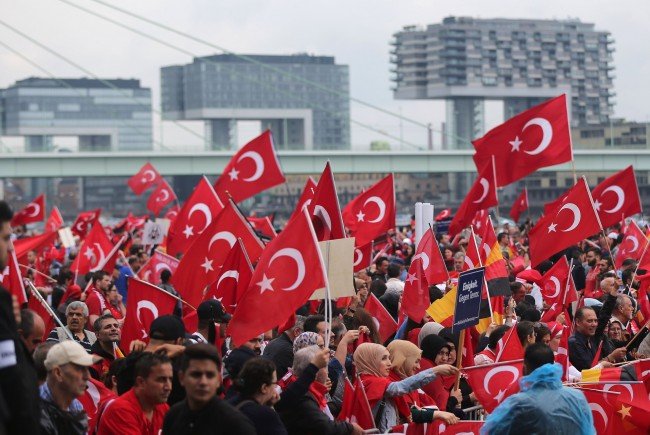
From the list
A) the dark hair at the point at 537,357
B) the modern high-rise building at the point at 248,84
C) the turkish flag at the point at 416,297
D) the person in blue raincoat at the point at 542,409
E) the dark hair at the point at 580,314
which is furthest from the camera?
the modern high-rise building at the point at 248,84

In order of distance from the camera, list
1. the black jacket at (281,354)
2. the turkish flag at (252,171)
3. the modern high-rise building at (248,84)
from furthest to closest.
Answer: the modern high-rise building at (248,84) < the turkish flag at (252,171) < the black jacket at (281,354)

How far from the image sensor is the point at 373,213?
18156 millimetres

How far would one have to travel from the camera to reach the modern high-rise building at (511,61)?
584 feet

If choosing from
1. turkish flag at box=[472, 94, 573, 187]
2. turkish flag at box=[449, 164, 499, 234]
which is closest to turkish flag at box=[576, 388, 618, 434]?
turkish flag at box=[472, 94, 573, 187]

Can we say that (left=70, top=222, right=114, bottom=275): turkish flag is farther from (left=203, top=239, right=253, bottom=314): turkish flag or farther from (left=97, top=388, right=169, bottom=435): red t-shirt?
(left=97, top=388, right=169, bottom=435): red t-shirt

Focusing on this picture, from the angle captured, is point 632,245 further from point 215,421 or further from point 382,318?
point 215,421

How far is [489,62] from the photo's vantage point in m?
183

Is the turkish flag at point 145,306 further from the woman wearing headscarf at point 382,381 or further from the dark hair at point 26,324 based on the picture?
the dark hair at point 26,324

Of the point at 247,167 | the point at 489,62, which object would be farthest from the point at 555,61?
the point at 247,167

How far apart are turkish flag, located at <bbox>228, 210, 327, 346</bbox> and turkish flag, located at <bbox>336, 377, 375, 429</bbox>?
1.95 feet

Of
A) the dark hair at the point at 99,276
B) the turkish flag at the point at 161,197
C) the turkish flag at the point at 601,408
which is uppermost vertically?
the turkish flag at the point at 161,197

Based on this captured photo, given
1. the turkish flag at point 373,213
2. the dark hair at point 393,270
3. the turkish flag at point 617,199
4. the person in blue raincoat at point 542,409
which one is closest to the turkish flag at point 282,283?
the person in blue raincoat at point 542,409

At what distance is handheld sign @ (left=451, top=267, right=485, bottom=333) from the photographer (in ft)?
32.8

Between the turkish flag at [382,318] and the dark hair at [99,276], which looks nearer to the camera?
the turkish flag at [382,318]
